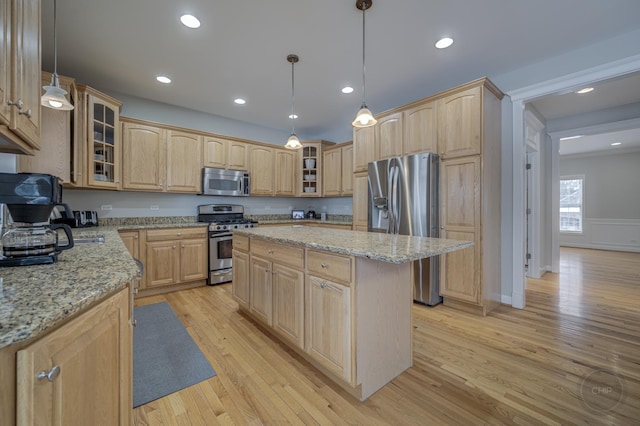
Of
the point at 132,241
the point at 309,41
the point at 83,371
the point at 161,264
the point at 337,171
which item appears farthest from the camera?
the point at 337,171

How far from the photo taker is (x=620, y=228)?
22.4ft

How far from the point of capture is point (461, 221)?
9.83 feet

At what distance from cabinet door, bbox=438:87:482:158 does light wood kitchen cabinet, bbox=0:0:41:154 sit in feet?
10.9

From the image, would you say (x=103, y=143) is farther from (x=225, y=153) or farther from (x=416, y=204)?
(x=416, y=204)

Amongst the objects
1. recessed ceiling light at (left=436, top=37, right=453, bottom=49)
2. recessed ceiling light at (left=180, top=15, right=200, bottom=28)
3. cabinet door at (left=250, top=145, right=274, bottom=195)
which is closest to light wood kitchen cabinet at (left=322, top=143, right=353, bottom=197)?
cabinet door at (left=250, top=145, right=274, bottom=195)

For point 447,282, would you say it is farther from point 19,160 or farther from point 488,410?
point 19,160

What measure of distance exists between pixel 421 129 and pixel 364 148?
3.01 feet

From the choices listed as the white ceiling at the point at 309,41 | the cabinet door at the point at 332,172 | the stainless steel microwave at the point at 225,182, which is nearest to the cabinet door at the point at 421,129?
the white ceiling at the point at 309,41

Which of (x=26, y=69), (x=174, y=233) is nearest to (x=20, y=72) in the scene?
(x=26, y=69)

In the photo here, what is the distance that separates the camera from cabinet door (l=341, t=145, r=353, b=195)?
4.85 metres

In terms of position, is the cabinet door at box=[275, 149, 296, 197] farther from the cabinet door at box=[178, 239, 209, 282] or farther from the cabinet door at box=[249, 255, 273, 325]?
the cabinet door at box=[249, 255, 273, 325]

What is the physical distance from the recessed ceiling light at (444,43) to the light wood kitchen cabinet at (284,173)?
320 cm

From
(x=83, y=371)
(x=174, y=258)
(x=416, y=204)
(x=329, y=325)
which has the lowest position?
(x=329, y=325)

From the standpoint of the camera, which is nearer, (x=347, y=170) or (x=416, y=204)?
(x=416, y=204)
